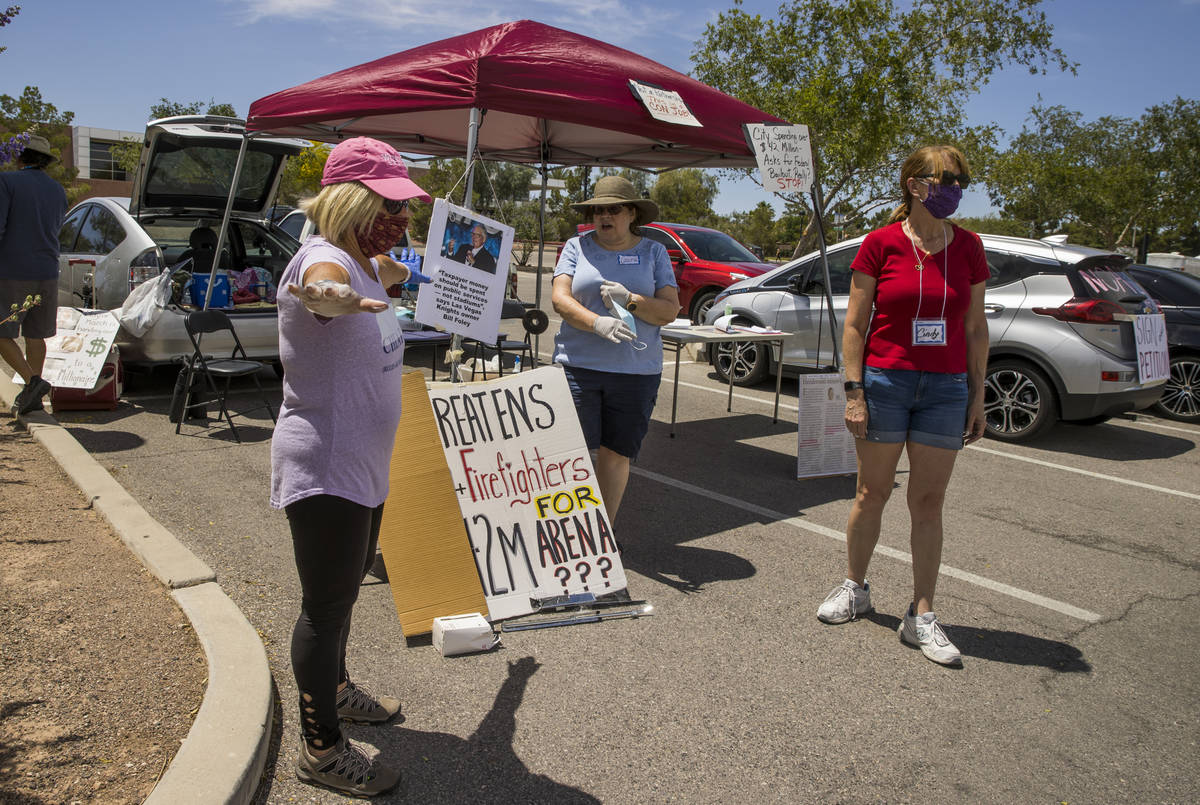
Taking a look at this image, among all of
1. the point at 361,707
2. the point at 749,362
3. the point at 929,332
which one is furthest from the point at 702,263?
the point at 361,707

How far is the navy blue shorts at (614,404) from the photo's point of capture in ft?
14.2

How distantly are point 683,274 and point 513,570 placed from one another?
430 inches

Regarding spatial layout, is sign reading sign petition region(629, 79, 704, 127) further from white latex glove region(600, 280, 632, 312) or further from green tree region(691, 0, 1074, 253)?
green tree region(691, 0, 1074, 253)

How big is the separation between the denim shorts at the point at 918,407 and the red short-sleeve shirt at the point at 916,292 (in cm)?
4

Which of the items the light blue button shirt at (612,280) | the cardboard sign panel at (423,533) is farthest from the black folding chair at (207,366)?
the light blue button shirt at (612,280)

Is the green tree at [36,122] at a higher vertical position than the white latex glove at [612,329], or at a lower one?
higher

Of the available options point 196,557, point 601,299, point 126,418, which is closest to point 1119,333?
point 601,299

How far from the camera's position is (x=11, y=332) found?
6.37 m

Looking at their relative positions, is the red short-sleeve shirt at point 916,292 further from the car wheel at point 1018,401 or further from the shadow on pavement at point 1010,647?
the car wheel at point 1018,401

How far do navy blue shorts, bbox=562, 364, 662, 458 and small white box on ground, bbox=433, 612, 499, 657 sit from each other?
1.12 meters

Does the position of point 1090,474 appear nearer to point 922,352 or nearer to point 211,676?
point 922,352

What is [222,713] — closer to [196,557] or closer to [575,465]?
[196,557]

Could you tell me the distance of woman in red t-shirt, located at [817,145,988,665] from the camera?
3.58 m

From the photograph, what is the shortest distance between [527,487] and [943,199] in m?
2.23
